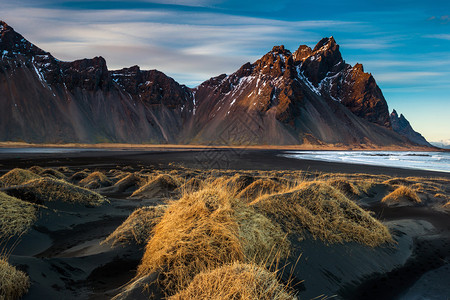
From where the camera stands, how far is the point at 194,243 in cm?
484

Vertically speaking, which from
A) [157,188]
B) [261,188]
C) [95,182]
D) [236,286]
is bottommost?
[95,182]

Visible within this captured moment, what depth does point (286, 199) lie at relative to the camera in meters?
7.31

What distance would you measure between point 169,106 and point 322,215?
17738 centimetres

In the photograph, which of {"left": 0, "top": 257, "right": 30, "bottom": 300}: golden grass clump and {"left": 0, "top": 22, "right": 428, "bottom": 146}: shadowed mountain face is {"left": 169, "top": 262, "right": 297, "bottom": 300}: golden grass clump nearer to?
{"left": 0, "top": 257, "right": 30, "bottom": 300}: golden grass clump

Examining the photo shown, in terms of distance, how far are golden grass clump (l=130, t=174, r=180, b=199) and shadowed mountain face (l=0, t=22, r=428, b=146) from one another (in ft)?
356

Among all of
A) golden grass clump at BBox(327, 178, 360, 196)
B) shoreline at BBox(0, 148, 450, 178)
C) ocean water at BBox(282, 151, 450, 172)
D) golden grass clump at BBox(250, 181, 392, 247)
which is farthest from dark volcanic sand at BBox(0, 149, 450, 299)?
ocean water at BBox(282, 151, 450, 172)

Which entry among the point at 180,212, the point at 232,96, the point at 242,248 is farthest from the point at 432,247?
the point at 232,96

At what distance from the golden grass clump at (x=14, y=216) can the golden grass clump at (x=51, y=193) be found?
84cm

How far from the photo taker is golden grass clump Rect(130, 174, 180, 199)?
15.7m

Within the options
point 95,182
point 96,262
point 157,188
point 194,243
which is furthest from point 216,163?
point 194,243

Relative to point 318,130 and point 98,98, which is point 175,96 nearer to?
point 98,98

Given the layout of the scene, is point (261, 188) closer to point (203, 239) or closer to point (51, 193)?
point (51, 193)

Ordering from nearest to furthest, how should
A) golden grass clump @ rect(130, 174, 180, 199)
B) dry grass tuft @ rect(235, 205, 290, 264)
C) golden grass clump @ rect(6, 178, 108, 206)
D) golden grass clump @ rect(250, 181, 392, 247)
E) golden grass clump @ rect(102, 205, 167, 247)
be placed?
dry grass tuft @ rect(235, 205, 290, 264), golden grass clump @ rect(250, 181, 392, 247), golden grass clump @ rect(102, 205, 167, 247), golden grass clump @ rect(6, 178, 108, 206), golden grass clump @ rect(130, 174, 180, 199)

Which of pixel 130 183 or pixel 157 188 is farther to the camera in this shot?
pixel 130 183
